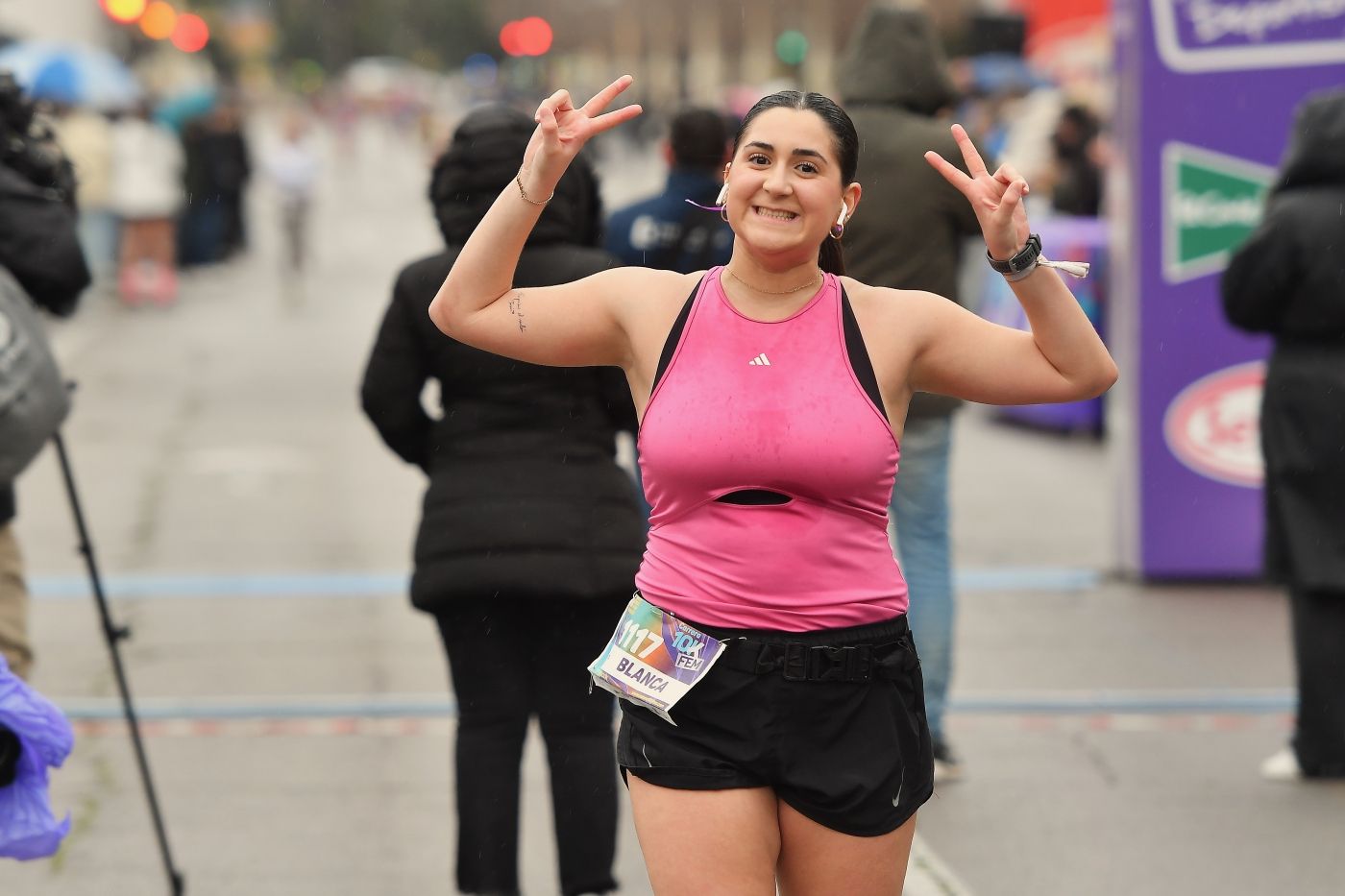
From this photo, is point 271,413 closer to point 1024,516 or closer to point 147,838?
point 1024,516

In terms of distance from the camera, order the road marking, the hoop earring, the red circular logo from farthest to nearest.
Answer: the road marking → the red circular logo → the hoop earring

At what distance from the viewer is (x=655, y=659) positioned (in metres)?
3.13

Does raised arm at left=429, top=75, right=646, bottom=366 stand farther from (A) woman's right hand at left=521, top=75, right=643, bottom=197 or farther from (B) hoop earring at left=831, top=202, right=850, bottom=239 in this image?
(B) hoop earring at left=831, top=202, right=850, bottom=239

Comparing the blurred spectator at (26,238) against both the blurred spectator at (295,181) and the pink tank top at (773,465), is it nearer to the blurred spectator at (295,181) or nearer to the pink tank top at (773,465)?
the pink tank top at (773,465)

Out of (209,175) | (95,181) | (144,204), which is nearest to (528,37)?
(209,175)

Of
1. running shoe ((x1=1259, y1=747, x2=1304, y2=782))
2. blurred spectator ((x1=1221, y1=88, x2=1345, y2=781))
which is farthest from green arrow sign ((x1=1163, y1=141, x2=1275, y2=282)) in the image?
running shoe ((x1=1259, y1=747, x2=1304, y2=782))

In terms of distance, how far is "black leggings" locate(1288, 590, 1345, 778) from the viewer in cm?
Result: 575

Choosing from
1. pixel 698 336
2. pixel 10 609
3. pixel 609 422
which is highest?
pixel 698 336

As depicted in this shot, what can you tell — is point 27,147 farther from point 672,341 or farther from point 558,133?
point 672,341

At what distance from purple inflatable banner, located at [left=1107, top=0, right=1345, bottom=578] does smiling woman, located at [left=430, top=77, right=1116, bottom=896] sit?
5138 mm

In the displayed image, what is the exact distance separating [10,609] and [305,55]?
124734 millimetres

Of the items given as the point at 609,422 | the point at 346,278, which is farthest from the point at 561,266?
the point at 346,278

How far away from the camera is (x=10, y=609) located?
15.4 feet

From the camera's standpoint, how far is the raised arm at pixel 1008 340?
3000 millimetres
